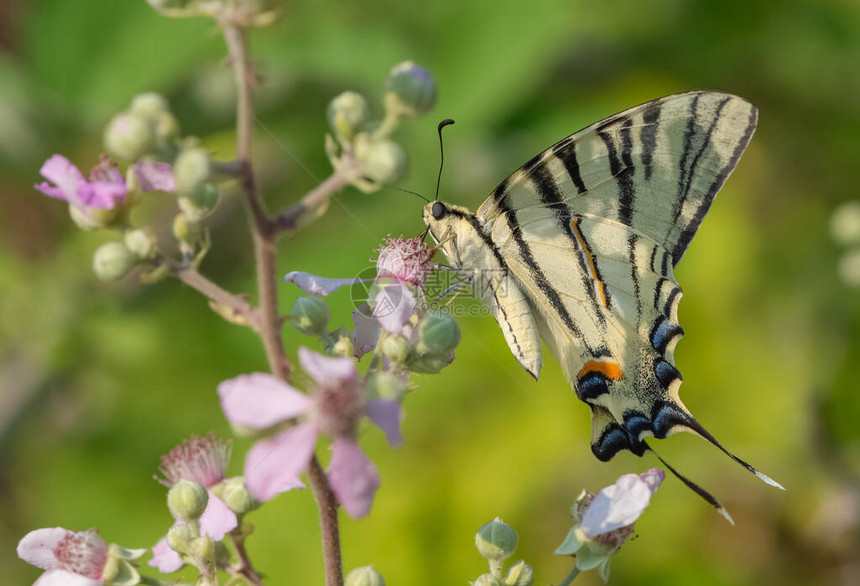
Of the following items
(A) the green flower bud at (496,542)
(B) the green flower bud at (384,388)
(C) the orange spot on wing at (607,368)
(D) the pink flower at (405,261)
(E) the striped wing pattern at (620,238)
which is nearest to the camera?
(B) the green flower bud at (384,388)

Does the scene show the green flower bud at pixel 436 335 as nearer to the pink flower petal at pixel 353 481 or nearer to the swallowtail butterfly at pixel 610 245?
the pink flower petal at pixel 353 481

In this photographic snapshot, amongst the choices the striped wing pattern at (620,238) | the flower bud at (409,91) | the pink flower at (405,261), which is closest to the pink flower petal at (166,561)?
the pink flower at (405,261)

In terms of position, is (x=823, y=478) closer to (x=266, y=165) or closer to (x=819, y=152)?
(x=819, y=152)

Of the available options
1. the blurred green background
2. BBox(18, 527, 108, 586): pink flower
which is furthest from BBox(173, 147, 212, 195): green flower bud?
the blurred green background

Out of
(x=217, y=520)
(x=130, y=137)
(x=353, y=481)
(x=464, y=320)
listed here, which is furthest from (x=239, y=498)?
(x=464, y=320)

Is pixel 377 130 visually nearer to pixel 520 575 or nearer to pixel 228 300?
pixel 228 300

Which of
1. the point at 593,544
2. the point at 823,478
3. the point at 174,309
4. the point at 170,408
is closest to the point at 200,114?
the point at 174,309
